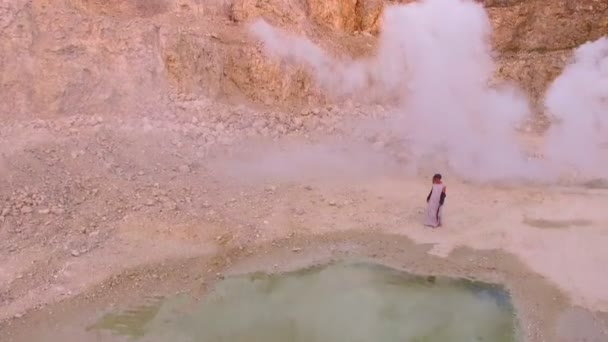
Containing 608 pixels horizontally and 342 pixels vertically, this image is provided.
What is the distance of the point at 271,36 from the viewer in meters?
12.1

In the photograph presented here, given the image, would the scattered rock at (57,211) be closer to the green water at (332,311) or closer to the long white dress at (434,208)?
the green water at (332,311)

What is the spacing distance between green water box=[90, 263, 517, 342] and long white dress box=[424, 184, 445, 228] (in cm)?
114

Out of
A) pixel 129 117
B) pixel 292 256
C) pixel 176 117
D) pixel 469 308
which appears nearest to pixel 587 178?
pixel 469 308

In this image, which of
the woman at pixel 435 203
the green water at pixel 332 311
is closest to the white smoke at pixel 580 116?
the woman at pixel 435 203

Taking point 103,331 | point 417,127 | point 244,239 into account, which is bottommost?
point 103,331

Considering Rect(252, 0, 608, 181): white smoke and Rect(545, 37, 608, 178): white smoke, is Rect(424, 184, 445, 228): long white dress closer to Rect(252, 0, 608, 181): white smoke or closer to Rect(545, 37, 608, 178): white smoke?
Rect(252, 0, 608, 181): white smoke

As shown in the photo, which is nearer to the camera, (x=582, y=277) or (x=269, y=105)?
(x=582, y=277)

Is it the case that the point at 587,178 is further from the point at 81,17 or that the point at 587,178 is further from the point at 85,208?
the point at 81,17

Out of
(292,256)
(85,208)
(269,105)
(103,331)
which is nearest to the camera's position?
(103,331)

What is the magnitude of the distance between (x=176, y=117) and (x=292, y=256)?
3732 mm

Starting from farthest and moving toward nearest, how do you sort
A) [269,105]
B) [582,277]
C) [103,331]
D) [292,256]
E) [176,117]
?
1. [269,105]
2. [176,117]
3. [292,256]
4. [582,277]
5. [103,331]

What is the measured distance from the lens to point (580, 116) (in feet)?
36.6

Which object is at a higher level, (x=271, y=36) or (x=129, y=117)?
(x=271, y=36)

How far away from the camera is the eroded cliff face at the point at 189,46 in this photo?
1090cm
